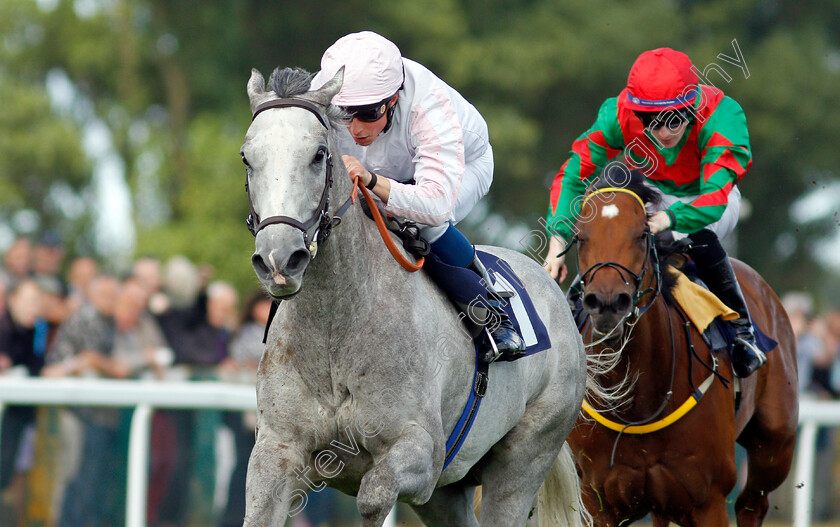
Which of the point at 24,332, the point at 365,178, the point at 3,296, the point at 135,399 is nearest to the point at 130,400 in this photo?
the point at 135,399

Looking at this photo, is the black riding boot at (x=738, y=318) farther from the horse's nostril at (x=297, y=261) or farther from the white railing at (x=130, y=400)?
the horse's nostril at (x=297, y=261)

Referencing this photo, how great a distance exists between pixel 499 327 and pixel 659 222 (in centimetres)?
114

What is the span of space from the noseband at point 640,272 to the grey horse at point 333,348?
882 millimetres

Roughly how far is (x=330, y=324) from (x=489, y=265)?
121 cm

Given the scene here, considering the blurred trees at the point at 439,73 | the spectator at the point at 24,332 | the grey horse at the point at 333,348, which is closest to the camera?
the grey horse at the point at 333,348

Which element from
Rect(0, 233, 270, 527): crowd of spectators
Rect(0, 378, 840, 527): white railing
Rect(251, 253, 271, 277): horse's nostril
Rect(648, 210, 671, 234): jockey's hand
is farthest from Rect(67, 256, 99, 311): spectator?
Rect(251, 253, 271, 277): horse's nostril

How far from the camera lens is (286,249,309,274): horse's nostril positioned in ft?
10.1

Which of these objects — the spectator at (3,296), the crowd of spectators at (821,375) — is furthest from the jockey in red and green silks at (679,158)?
the spectator at (3,296)

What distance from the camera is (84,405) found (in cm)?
652

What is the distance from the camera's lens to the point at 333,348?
11.7 feet

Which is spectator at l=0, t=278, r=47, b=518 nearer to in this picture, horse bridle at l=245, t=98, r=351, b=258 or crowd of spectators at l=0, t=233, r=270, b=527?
crowd of spectators at l=0, t=233, r=270, b=527

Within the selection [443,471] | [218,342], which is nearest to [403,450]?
[443,471]

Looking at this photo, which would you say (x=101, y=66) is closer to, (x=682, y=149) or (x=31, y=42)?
(x=31, y=42)

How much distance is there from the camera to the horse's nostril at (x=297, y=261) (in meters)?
3.08
